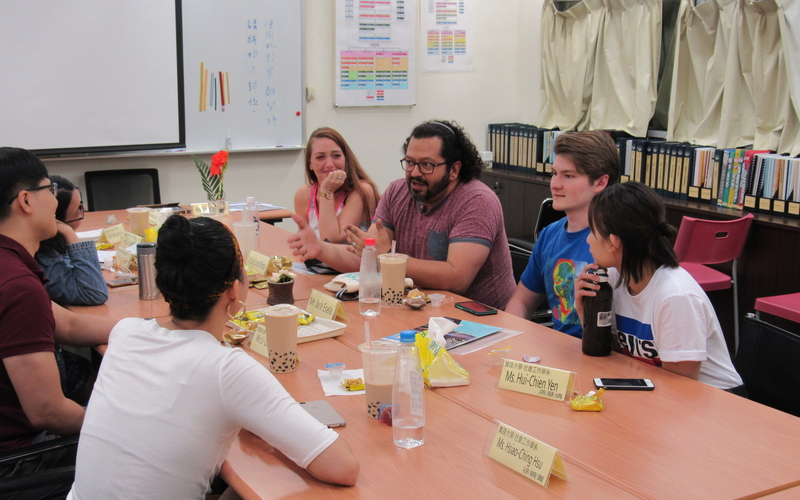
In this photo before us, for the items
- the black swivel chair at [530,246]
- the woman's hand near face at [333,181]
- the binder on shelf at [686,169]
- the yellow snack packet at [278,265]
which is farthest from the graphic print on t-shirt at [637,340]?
the binder on shelf at [686,169]

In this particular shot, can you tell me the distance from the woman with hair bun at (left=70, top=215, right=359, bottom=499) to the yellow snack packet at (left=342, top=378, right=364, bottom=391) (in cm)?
40

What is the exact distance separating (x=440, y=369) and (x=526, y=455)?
44cm

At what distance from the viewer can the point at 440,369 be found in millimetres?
1685

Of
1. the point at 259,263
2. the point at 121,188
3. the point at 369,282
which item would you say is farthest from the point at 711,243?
the point at 121,188

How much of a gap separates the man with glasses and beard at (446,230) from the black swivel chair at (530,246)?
8.9 inches

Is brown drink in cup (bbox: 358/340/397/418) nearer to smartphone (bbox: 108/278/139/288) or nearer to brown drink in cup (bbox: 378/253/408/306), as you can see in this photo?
brown drink in cup (bbox: 378/253/408/306)

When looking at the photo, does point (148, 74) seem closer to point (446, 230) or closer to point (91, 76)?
point (91, 76)

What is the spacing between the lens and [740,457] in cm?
133

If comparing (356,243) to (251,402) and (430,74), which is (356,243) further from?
(430,74)

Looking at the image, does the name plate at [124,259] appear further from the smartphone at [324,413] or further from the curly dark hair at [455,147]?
the smartphone at [324,413]

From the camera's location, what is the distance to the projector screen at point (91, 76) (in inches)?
168

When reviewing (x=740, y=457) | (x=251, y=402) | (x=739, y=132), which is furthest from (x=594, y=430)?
(x=739, y=132)

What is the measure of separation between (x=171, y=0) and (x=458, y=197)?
9.85 feet

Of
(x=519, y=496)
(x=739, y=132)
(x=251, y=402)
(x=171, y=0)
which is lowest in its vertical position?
(x=519, y=496)
